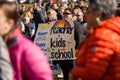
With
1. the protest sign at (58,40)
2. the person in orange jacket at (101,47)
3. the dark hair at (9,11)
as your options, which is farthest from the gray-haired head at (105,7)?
the protest sign at (58,40)

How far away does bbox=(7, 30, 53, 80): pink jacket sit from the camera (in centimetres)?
389

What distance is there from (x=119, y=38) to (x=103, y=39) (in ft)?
0.63

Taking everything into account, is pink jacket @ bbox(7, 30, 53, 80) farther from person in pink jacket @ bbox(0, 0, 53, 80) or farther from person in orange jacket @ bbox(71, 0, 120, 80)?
person in orange jacket @ bbox(71, 0, 120, 80)

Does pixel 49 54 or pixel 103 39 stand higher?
pixel 103 39

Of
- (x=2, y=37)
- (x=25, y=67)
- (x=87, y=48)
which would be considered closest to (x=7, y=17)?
(x=2, y=37)

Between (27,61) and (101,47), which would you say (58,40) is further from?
(27,61)

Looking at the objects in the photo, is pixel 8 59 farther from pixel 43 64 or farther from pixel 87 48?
pixel 87 48

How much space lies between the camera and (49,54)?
37.9 ft

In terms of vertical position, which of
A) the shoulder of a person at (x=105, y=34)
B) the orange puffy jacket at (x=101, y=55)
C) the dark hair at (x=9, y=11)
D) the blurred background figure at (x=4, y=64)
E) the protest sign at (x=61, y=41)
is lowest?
the protest sign at (x=61, y=41)

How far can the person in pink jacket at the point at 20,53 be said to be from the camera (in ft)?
12.8

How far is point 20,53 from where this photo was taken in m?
3.92

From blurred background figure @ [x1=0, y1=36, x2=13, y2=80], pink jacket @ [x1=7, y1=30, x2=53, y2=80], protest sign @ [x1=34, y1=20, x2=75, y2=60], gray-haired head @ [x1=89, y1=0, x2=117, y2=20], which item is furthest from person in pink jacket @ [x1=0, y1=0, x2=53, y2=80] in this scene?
protest sign @ [x1=34, y1=20, x2=75, y2=60]

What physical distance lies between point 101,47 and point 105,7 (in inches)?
16.2

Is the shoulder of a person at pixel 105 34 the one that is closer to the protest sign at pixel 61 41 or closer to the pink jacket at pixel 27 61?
the pink jacket at pixel 27 61
